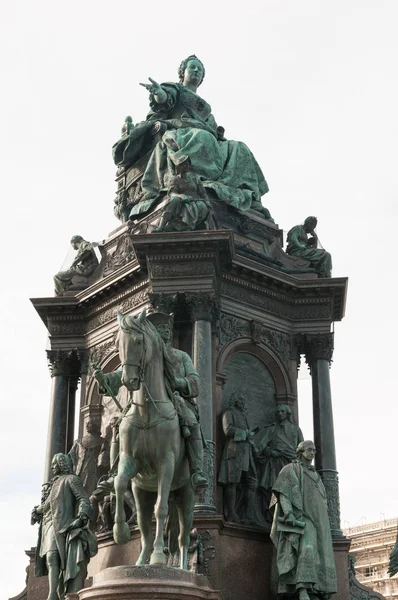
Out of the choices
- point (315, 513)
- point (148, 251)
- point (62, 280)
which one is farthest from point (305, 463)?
point (62, 280)

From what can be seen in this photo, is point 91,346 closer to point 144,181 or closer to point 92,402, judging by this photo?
point 92,402

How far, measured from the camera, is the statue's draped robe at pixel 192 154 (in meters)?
21.0

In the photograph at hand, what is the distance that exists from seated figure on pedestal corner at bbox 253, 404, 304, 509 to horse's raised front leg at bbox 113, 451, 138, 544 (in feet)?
20.8

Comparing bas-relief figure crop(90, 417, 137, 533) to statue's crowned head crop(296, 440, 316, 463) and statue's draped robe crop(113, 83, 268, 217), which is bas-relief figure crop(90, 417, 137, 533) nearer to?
statue's crowned head crop(296, 440, 316, 463)

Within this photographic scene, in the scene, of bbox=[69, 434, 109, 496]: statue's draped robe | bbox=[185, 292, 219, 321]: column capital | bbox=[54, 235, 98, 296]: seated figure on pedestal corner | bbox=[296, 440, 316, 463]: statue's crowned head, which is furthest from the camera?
bbox=[54, 235, 98, 296]: seated figure on pedestal corner

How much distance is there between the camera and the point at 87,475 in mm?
18953

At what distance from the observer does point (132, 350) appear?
38.9 feet

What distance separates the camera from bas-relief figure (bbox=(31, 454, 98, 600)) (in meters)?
16.0

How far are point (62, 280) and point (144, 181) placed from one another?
292 cm

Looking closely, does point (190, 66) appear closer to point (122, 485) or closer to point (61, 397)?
point (61, 397)

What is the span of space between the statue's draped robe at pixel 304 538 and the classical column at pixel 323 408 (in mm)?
2880

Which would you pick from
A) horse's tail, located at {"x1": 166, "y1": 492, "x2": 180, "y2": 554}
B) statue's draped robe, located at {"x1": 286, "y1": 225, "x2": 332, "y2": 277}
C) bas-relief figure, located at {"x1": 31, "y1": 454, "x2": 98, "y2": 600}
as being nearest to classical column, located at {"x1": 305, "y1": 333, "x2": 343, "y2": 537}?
statue's draped robe, located at {"x1": 286, "y1": 225, "x2": 332, "y2": 277}

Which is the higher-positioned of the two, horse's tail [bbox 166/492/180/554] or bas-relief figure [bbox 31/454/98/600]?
bas-relief figure [bbox 31/454/98/600]

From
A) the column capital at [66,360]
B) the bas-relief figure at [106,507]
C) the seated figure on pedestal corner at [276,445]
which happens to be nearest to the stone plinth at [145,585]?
the bas-relief figure at [106,507]
